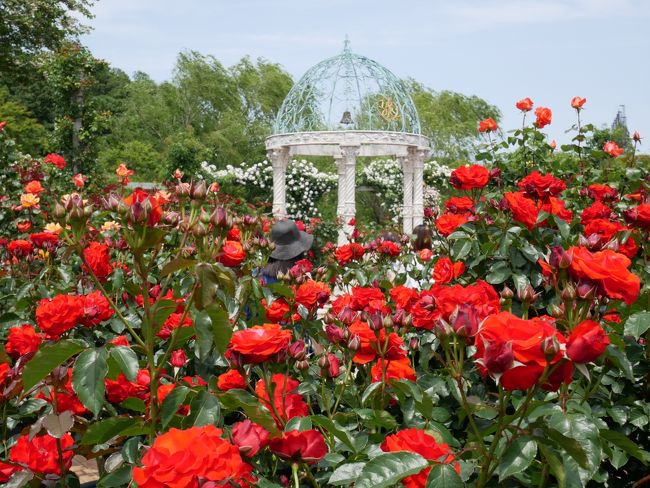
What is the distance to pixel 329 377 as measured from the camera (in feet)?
5.35

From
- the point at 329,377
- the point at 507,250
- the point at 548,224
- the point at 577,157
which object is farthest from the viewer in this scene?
the point at 577,157

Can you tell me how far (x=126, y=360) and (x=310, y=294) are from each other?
0.87 meters

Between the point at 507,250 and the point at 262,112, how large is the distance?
3112cm

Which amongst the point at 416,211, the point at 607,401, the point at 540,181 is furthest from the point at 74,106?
the point at 607,401

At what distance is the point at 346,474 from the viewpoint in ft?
3.94

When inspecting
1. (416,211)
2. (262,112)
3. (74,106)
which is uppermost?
(262,112)

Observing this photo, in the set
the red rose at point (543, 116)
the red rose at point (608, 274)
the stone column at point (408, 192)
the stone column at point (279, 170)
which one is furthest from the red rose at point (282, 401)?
the stone column at point (408, 192)

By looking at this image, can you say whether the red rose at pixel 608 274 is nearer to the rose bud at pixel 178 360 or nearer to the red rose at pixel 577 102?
the rose bud at pixel 178 360

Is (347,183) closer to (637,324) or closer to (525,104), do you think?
(525,104)

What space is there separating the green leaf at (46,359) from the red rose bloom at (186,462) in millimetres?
506

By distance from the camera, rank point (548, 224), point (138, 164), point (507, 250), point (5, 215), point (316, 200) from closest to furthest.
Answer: point (507, 250)
point (548, 224)
point (5, 215)
point (316, 200)
point (138, 164)

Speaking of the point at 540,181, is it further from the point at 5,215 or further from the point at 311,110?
the point at 311,110

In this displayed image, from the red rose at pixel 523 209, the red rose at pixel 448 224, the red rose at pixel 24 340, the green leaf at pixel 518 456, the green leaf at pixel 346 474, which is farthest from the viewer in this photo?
the red rose at pixel 448 224

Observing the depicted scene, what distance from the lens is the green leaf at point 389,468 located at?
42.2 inches
